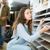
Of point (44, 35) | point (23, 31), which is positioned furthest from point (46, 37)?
point (23, 31)

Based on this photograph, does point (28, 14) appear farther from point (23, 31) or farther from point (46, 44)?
point (46, 44)

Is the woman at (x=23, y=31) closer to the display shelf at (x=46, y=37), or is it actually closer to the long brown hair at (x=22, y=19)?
the long brown hair at (x=22, y=19)

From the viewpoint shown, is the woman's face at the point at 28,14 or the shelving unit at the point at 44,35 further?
the woman's face at the point at 28,14

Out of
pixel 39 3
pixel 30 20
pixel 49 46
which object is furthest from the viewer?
pixel 30 20

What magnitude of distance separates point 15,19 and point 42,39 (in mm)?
359

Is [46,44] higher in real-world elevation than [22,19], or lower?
lower

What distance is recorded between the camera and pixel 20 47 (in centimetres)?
119

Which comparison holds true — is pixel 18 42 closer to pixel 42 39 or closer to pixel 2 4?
pixel 42 39

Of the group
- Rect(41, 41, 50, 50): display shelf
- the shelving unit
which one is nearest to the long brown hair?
the shelving unit

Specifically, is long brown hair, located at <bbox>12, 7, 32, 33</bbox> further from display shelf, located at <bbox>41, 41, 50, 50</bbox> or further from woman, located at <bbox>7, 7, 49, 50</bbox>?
display shelf, located at <bbox>41, 41, 50, 50</bbox>

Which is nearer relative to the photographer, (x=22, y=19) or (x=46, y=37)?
(x=46, y=37)

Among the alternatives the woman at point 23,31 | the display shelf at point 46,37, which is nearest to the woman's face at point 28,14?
the woman at point 23,31

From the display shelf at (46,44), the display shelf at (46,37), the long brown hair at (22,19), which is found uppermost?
the long brown hair at (22,19)

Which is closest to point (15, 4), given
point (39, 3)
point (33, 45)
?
point (39, 3)
